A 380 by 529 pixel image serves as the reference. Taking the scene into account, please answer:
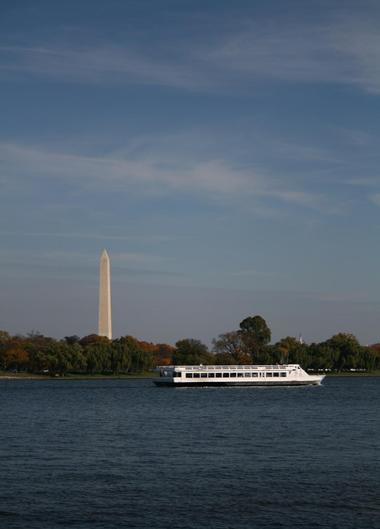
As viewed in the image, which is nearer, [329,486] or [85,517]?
[85,517]

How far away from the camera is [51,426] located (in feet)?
289

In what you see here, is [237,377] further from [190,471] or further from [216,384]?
[190,471]

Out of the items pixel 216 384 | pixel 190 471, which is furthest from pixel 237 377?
pixel 190 471

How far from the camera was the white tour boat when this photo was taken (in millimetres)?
188500

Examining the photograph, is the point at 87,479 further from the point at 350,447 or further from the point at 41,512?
the point at 350,447

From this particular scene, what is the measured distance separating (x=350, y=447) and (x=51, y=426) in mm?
34559

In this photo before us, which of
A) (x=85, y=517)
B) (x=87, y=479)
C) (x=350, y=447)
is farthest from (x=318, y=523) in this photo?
(x=350, y=447)

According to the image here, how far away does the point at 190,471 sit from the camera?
54094mm

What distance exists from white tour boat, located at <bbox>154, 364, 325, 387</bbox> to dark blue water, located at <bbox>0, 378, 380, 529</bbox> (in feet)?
286

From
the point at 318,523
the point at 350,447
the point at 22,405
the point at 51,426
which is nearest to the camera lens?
the point at 318,523

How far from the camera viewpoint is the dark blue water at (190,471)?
41.1 metres

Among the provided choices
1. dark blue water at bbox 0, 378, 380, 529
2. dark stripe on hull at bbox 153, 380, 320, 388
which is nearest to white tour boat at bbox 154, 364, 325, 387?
dark stripe on hull at bbox 153, 380, 320, 388

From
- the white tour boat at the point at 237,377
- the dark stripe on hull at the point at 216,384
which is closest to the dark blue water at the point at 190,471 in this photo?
the dark stripe on hull at the point at 216,384

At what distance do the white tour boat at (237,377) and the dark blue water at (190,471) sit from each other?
286 feet
